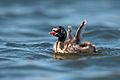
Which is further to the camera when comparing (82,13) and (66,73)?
(82,13)

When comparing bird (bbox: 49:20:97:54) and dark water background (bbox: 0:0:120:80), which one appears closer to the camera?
dark water background (bbox: 0:0:120:80)

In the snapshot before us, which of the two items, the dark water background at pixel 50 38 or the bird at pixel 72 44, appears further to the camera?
the bird at pixel 72 44

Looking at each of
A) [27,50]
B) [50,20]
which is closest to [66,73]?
[27,50]

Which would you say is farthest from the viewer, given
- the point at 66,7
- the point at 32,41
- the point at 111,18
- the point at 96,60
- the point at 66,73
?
the point at 66,7

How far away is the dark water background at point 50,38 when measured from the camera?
16625 millimetres

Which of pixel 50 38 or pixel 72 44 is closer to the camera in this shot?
pixel 72 44

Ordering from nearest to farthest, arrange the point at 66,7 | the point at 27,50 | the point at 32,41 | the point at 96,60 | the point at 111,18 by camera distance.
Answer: the point at 96,60 → the point at 27,50 → the point at 32,41 → the point at 111,18 → the point at 66,7

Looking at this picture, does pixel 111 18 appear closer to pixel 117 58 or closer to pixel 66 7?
pixel 66 7

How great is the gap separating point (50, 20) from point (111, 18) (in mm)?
2458

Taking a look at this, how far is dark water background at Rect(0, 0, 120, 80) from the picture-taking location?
16.6 metres

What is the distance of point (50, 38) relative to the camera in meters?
22.8

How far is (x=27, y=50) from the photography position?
19359mm

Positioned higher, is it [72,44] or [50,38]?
[50,38]

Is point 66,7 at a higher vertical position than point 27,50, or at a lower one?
higher
